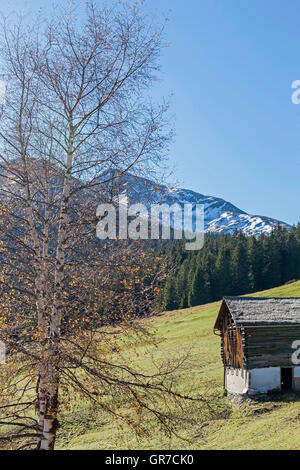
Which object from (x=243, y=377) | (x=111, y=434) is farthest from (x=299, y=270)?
(x=111, y=434)

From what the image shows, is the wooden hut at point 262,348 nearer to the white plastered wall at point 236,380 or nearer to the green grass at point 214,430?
the white plastered wall at point 236,380

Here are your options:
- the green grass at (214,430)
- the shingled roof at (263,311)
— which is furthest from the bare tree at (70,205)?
the shingled roof at (263,311)

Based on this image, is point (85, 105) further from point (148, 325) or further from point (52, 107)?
point (148, 325)

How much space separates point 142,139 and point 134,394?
4942 millimetres

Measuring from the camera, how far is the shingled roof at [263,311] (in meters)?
27.5

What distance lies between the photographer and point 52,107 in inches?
291

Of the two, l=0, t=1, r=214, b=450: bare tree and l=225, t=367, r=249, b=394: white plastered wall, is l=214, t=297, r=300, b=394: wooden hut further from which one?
l=0, t=1, r=214, b=450: bare tree

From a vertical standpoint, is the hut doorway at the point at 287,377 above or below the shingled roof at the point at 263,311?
below

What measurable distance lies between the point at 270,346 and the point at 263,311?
8.68 feet

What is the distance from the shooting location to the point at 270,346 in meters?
27.6

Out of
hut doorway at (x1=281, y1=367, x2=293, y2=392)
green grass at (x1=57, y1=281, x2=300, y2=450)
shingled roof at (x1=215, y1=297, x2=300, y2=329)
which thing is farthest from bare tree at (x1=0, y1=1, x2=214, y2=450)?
hut doorway at (x1=281, y1=367, x2=293, y2=392)

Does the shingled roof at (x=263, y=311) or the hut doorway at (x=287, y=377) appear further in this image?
the hut doorway at (x=287, y=377)

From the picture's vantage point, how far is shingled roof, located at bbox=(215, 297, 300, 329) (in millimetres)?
27453

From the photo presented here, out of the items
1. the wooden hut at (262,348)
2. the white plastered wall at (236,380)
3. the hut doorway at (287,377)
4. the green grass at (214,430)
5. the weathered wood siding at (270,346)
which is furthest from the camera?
the hut doorway at (287,377)
